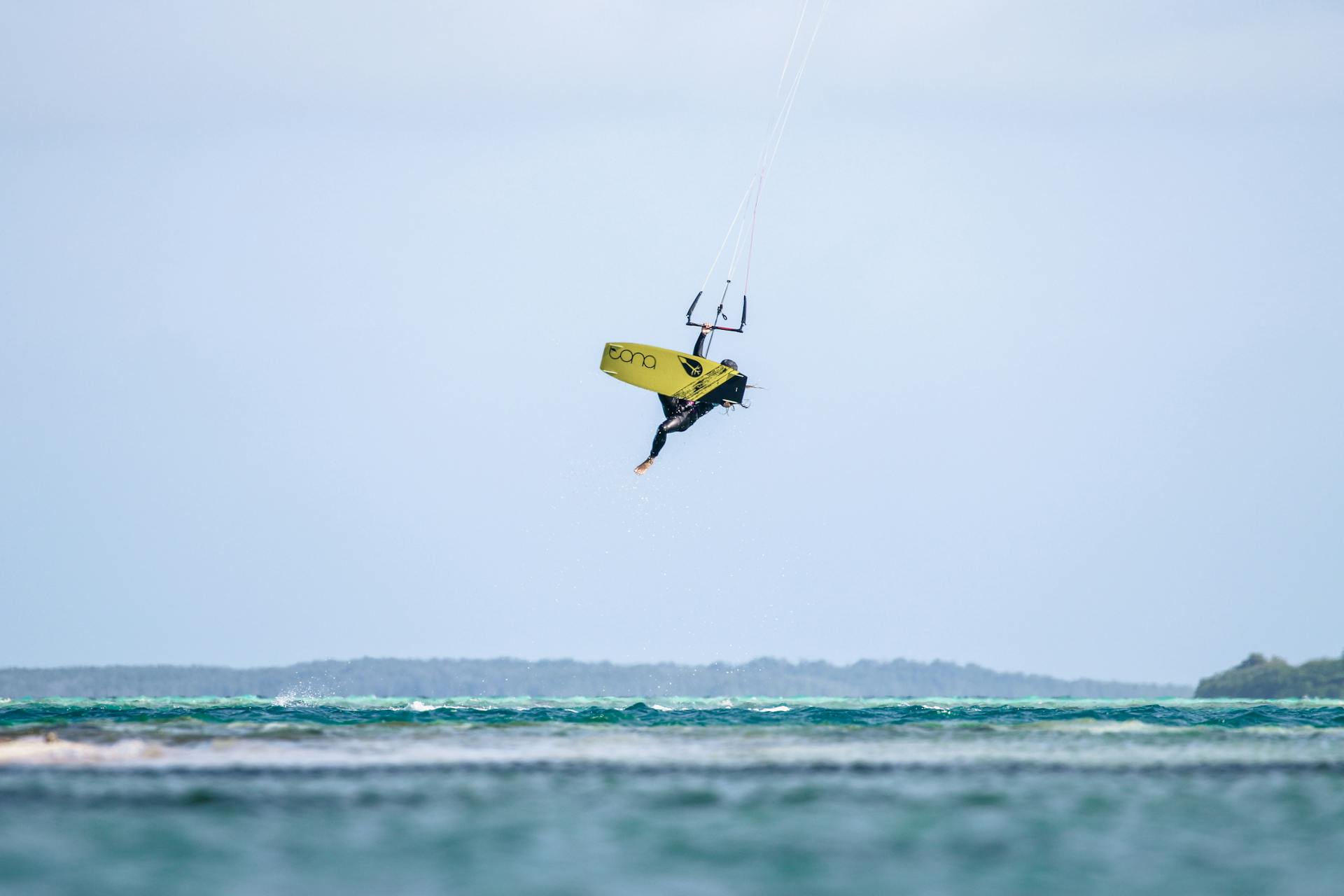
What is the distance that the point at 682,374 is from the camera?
Result: 3966 cm

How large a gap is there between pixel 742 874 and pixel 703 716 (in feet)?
110

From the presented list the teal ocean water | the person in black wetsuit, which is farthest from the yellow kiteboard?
the teal ocean water

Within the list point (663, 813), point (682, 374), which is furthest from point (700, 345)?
point (663, 813)

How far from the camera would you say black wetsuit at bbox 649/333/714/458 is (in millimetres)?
39656

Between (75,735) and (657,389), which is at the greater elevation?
(657,389)

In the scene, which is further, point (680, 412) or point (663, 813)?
point (680, 412)

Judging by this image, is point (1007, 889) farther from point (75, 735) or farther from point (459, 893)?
point (75, 735)

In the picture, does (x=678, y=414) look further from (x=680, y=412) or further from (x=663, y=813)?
(x=663, y=813)

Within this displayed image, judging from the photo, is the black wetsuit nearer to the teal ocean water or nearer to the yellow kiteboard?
the yellow kiteboard

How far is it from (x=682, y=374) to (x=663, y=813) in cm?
1772

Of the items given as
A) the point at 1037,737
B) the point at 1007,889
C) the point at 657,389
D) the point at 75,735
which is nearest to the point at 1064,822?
the point at 1007,889

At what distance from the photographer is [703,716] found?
2052 inches

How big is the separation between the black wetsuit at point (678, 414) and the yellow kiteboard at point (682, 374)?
0.17 metres

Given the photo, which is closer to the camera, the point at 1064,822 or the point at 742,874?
the point at 742,874
